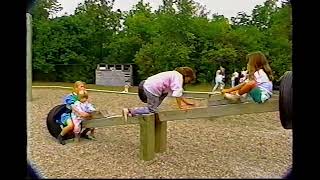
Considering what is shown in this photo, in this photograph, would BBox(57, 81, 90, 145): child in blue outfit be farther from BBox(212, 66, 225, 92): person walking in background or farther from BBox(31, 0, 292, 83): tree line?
BBox(31, 0, 292, 83): tree line

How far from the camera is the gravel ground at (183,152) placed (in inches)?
95.1

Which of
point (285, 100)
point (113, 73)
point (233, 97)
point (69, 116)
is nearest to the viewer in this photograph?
point (285, 100)

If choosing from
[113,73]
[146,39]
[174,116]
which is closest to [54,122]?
[174,116]

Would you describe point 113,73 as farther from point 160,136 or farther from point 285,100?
point 285,100

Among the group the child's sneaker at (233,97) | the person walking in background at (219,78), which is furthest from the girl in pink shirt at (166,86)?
the person walking in background at (219,78)

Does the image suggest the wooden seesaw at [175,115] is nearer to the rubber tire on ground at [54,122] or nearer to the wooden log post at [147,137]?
the wooden log post at [147,137]

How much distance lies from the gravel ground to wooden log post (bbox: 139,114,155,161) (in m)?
0.06

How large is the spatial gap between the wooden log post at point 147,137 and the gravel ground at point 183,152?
6 cm

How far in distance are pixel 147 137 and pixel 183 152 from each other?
438 millimetres

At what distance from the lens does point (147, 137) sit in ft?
9.65

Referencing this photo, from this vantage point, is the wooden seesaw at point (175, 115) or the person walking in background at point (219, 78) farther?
the person walking in background at point (219, 78)

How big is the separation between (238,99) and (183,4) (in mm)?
6693

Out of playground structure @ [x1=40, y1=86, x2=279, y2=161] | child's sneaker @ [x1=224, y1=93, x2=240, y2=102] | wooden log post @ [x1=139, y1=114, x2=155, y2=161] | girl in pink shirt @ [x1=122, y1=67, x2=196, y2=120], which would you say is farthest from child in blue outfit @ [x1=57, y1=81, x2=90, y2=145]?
child's sneaker @ [x1=224, y1=93, x2=240, y2=102]

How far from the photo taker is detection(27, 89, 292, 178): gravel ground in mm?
2416
